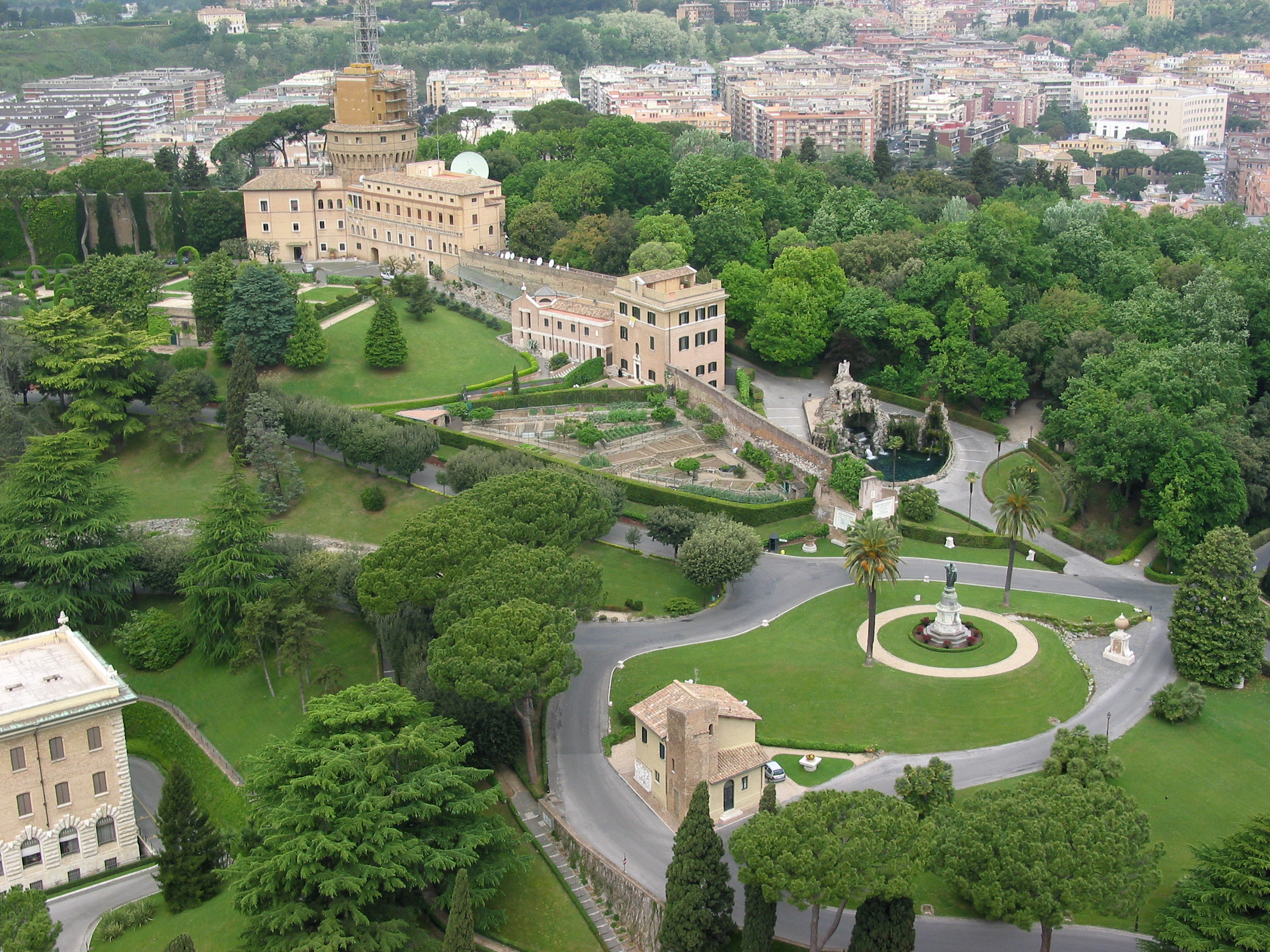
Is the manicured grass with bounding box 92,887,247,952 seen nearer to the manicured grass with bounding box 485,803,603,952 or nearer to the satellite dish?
the manicured grass with bounding box 485,803,603,952

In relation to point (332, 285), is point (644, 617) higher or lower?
lower

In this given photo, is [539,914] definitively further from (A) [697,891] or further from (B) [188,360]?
(B) [188,360]

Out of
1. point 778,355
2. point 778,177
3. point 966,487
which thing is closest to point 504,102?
point 778,177

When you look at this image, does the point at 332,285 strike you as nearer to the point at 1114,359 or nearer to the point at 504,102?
the point at 1114,359

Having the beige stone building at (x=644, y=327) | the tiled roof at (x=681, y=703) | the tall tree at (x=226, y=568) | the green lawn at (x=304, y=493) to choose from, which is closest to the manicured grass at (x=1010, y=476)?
the beige stone building at (x=644, y=327)

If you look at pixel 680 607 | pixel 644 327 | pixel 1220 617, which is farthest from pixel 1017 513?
pixel 644 327
